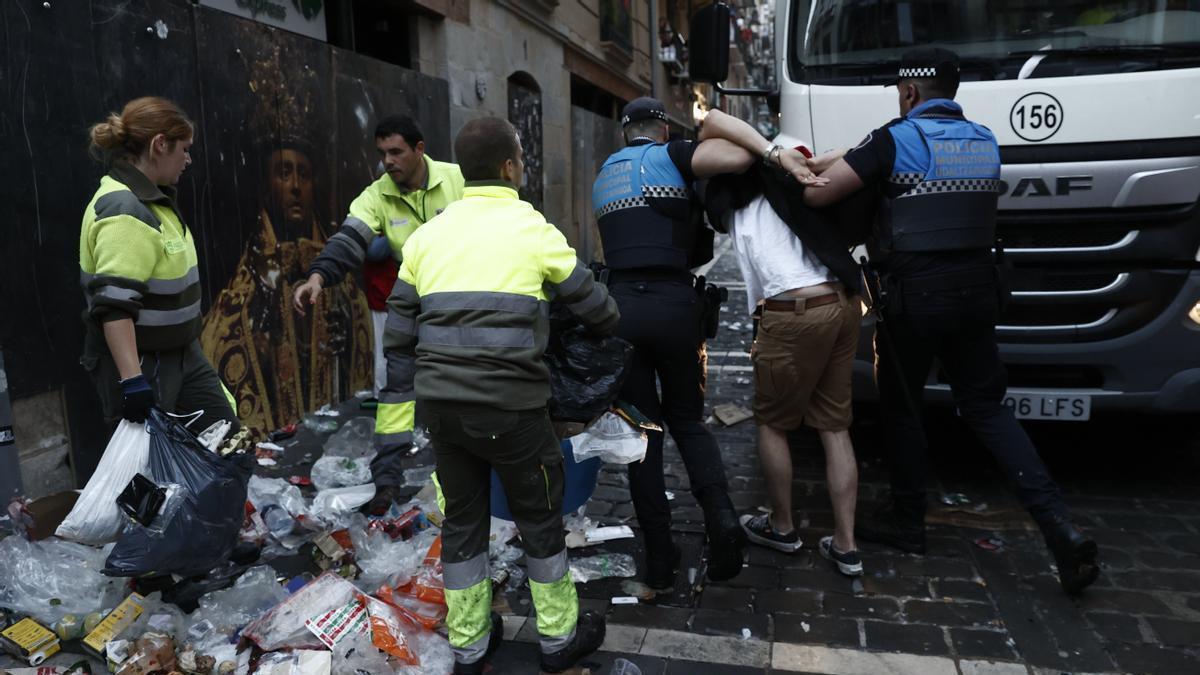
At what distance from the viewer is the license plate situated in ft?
13.4

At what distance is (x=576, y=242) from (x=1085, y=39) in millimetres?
9776

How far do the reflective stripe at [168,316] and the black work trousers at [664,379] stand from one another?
5.21ft

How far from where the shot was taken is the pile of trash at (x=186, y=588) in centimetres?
287

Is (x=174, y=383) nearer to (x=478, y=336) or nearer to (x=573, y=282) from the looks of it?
(x=478, y=336)

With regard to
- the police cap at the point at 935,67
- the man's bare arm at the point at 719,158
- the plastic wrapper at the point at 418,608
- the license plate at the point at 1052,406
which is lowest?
the plastic wrapper at the point at 418,608

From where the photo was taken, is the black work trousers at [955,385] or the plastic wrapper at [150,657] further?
the black work trousers at [955,385]

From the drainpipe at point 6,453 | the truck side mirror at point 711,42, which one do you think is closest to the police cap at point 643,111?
the truck side mirror at point 711,42

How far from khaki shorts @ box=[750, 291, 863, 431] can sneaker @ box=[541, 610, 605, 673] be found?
1152 mm

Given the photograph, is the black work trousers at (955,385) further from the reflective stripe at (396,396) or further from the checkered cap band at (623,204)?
the reflective stripe at (396,396)

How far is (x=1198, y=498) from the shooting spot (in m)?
4.38

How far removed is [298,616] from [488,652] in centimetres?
68

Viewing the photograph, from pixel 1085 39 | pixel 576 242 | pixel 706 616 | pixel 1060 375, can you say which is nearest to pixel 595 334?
pixel 706 616

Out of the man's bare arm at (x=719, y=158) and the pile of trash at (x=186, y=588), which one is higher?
the man's bare arm at (x=719, y=158)

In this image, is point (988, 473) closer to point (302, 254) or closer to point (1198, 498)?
point (1198, 498)
